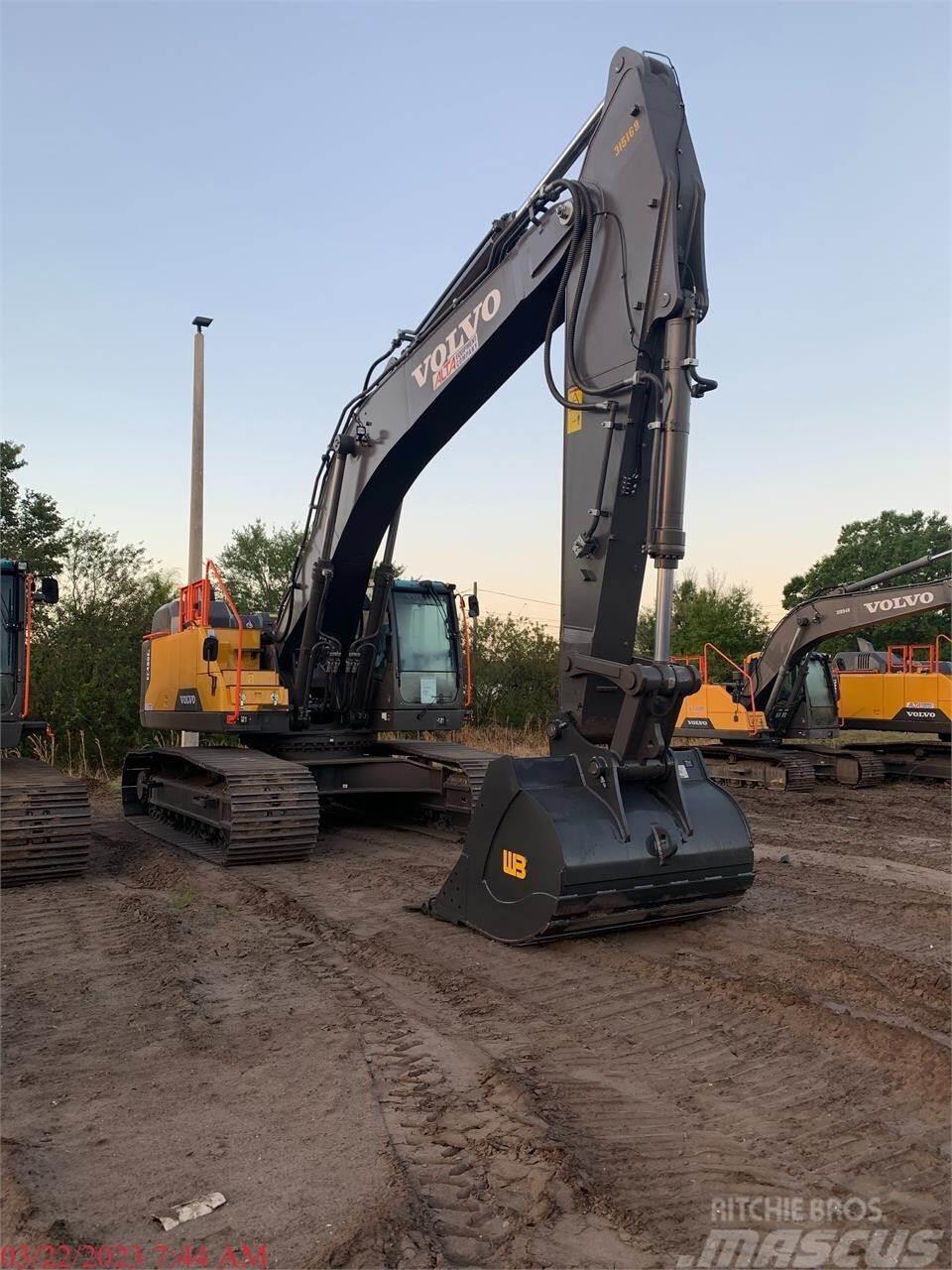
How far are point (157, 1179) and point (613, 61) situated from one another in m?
6.07

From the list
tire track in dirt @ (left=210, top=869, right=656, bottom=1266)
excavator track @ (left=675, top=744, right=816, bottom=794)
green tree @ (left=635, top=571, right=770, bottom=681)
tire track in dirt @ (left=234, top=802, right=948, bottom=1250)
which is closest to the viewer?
tire track in dirt @ (left=210, top=869, right=656, bottom=1266)

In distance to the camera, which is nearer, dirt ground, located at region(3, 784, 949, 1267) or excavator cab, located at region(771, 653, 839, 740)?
dirt ground, located at region(3, 784, 949, 1267)

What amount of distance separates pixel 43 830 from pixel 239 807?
1.51m

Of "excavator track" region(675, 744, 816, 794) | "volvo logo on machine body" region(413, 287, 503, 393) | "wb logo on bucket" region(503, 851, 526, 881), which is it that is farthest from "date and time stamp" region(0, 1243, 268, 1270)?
"excavator track" region(675, 744, 816, 794)

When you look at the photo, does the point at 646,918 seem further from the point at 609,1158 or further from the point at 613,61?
the point at 613,61

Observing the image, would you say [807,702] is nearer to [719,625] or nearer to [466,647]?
[466,647]

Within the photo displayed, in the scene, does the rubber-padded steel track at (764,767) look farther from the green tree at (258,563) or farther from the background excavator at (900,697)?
the green tree at (258,563)

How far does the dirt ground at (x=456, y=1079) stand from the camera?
2738 mm

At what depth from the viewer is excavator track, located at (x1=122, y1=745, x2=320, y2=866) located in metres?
8.33

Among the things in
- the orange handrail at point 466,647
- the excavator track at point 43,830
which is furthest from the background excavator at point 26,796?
the orange handrail at point 466,647

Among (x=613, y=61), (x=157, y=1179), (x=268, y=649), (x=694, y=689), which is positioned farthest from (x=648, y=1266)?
(x=268, y=649)

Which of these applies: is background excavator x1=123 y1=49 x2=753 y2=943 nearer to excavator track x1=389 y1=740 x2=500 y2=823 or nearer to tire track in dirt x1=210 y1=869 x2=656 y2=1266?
tire track in dirt x1=210 y1=869 x2=656 y2=1266

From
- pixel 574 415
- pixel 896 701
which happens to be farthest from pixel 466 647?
pixel 896 701

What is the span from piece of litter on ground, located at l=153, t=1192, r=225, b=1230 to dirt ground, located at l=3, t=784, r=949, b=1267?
0.04 m
